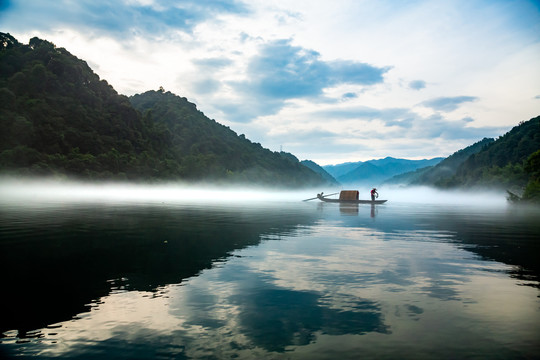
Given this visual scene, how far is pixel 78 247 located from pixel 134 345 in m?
14.5

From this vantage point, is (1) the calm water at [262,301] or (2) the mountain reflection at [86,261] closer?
Answer: (1) the calm water at [262,301]

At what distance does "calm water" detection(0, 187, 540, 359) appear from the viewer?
881 centimetres

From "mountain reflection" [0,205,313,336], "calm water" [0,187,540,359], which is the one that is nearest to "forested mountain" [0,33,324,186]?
"mountain reflection" [0,205,313,336]

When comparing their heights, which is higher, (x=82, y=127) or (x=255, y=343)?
(x=82, y=127)

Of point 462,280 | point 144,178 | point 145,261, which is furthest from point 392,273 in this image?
point 144,178

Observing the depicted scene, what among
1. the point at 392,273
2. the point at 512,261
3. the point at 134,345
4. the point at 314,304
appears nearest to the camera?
the point at 134,345

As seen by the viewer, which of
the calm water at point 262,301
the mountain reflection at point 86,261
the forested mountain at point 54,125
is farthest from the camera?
the forested mountain at point 54,125

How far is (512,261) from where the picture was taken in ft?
66.2

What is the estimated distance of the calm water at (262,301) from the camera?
8812mm

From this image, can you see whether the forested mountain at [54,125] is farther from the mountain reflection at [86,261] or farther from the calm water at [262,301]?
the calm water at [262,301]

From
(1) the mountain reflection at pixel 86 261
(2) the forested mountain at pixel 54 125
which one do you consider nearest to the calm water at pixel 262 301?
(1) the mountain reflection at pixel 86 261

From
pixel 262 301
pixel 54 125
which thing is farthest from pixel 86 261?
pixel 54 125

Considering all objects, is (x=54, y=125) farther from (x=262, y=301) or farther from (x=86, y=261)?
(x=262, y=301)

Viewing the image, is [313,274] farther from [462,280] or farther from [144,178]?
[144,178]
